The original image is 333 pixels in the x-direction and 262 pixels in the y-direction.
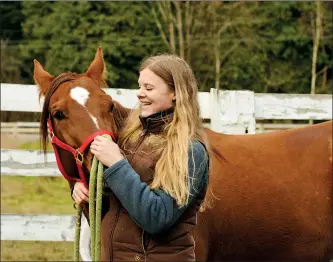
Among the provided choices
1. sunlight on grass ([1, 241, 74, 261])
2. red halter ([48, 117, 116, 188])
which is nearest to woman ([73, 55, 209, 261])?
red halter ([48, 117, 116, 188])

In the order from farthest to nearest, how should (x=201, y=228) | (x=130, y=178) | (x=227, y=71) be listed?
(x=227, y=71)
(x=201, y=228)
(x=130, y=178)

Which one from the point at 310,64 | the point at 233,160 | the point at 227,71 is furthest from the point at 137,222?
the point at 310,64

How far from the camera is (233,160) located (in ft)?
12.6

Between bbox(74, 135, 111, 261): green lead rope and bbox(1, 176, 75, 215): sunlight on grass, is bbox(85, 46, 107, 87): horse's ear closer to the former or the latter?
bbox(74, 135, 111, 261): green lead rope

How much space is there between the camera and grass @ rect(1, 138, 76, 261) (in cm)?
589

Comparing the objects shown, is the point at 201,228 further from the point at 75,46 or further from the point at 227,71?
the point at 75,46

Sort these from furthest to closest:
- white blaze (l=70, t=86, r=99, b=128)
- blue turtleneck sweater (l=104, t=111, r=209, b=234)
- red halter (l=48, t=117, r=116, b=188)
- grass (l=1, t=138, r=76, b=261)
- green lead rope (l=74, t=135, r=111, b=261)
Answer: grass (l=1, t=138, r=76, b=261)
white blaze (l=70, t=86, r=99, b=128)
red halter (l=48, t=117, r=116, b=188)
green lead rope (l=74, t=135, r=111, b=261)
blue turtleneck sweater (l=104, t=111, r=209, b=234)

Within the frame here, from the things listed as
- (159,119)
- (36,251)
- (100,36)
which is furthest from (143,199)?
(100,36)

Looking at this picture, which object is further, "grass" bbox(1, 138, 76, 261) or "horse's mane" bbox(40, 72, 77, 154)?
"grass" bbox(1, 138, 76, 261)

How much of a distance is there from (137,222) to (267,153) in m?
1.97

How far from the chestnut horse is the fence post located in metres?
0.53

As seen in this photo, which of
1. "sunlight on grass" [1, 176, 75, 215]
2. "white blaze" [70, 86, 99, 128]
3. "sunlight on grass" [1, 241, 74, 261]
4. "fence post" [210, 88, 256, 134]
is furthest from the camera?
"sunlight on grass" [1, 176, 75, 215]

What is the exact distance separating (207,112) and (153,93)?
2.39 m

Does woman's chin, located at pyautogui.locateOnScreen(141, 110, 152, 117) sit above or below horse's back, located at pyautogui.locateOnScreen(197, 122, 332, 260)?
above
